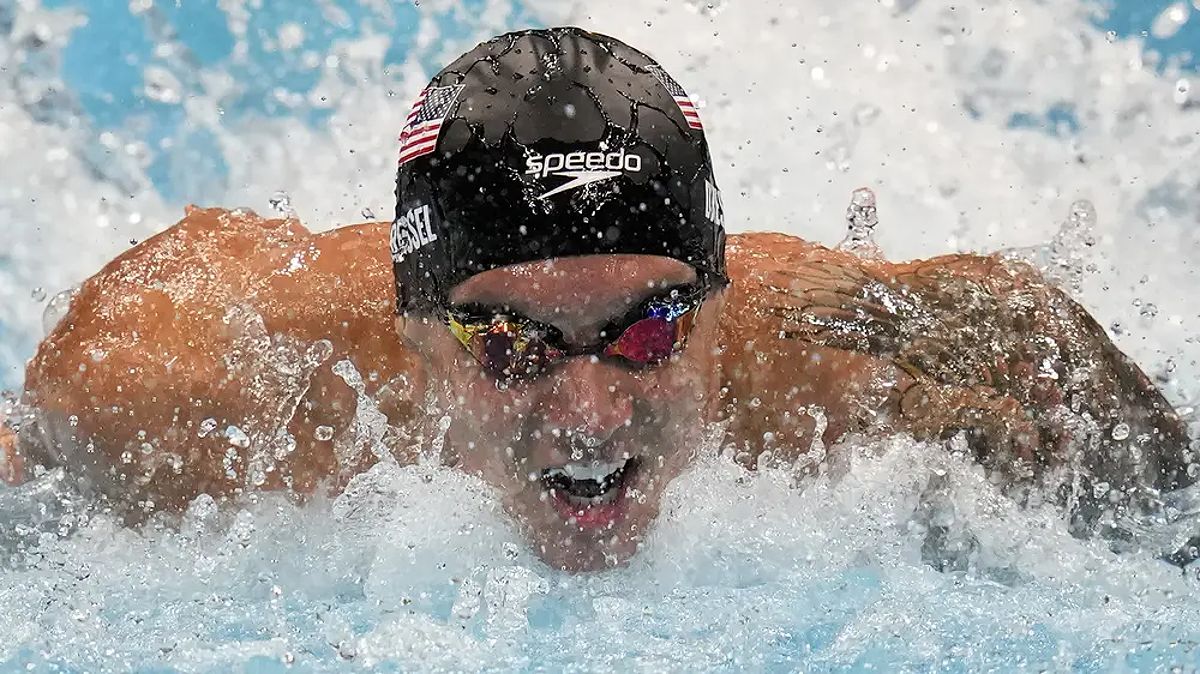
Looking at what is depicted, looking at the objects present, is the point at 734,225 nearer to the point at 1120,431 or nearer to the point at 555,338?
the point at 1120,431

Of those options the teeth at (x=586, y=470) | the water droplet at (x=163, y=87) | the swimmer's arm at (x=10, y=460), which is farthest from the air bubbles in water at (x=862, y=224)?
the water droplet at (x=163, y=87)

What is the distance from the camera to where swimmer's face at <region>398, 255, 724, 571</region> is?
7.55ft

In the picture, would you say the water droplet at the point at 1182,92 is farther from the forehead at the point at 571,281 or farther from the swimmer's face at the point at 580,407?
the forehead at the point at 571,281

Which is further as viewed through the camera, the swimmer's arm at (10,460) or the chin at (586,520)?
the swimmer's arm at (10,460)

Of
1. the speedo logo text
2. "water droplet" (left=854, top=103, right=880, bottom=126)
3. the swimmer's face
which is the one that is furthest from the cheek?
"water droplet" (left=854, top=103, right=880, bottom=126)

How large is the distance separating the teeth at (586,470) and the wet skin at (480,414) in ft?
0.19

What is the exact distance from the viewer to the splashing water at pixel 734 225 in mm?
2395

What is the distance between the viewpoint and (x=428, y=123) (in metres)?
2.47

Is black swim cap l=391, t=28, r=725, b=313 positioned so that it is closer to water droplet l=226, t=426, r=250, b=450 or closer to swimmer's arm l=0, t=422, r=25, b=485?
water droplet l=226, t=426, r=250, b=450

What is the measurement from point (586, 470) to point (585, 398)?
161mm

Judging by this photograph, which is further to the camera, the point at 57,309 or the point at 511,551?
the point at 57,309

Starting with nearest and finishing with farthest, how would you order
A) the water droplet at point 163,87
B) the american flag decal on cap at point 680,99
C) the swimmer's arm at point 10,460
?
the american flag decal on cap at point 680,99
the swimmer's arm at point 10,460
the water droplet at point 163,87

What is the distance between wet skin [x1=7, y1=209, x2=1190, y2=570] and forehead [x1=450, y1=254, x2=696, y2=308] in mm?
177

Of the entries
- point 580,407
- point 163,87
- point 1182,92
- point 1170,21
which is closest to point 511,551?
point 580,407
